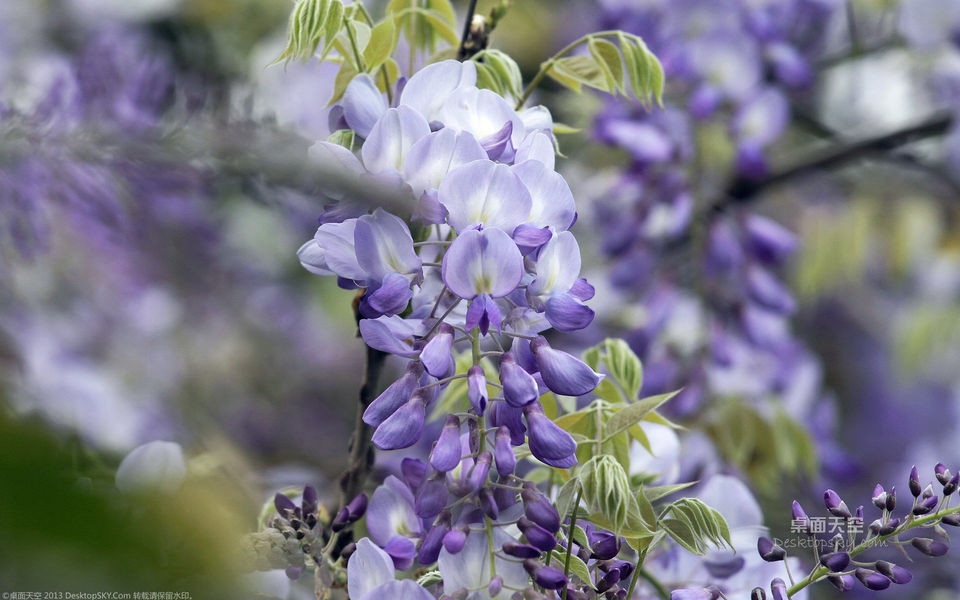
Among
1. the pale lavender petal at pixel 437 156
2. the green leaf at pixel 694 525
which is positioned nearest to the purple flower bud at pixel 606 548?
the green leaf at pixel 694 525

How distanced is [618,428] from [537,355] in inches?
2.0

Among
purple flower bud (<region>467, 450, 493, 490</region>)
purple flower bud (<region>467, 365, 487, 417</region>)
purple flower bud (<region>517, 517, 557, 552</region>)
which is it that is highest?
purple flower bud (<region>467, 365, 487, 417</region>)

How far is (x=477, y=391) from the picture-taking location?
29 centimetres

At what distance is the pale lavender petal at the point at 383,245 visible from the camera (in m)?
0.30

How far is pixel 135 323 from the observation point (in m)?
0.97

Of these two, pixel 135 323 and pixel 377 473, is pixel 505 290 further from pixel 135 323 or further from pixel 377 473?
pixel 135 323

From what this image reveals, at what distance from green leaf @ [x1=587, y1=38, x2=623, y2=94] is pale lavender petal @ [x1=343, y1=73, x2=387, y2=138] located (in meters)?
0.11

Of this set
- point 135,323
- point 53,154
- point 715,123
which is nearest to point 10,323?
point 53,154

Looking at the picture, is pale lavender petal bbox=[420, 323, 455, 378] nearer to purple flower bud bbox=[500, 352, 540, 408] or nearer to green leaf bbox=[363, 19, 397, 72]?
purple flower bud bbox=[500, 352, 540, 408]

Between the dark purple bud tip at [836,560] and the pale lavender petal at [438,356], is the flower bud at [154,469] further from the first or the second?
the dark purple bud tip at [836,560]

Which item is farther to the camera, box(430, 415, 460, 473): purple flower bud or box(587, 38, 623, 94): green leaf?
box(587, 38, 623, 94): green leaf

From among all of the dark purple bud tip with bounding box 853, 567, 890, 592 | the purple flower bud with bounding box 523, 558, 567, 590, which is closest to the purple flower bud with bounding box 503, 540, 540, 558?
the purple flower bud with bounding box 523, 558, 567, 590

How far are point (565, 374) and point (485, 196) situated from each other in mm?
61

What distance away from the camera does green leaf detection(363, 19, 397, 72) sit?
1.18 ft
